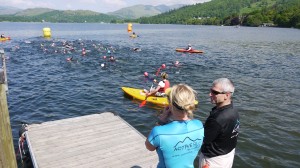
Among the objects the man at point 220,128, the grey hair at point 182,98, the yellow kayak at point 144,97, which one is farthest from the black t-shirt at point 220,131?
the yellow kayak at point 144,97

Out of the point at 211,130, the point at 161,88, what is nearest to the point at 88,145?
the point at 211,130

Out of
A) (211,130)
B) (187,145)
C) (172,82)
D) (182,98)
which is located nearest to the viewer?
(182,98)

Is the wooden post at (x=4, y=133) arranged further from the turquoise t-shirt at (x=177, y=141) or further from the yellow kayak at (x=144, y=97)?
the yellow kayak at (x=144, y=97)

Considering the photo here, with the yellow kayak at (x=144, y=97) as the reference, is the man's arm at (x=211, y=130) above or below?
above

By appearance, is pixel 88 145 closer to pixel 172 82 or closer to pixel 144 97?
pixel 144 97

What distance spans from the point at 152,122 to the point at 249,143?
183 inches

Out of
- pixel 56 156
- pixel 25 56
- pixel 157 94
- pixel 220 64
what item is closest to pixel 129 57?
pixel 220 64

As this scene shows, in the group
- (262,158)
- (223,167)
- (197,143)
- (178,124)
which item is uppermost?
(178,124)

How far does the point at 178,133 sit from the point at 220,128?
1.14 m

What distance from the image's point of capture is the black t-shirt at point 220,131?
4633 millimetres

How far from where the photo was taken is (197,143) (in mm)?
4078

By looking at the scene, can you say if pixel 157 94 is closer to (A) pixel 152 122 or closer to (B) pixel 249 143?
(A) pixel 152 122

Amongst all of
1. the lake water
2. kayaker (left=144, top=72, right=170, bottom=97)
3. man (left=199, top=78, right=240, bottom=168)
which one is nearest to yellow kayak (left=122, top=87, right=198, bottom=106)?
kayaker (left=144, top=72, right=170, bottom=97)

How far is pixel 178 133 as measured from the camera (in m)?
3.83
